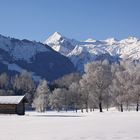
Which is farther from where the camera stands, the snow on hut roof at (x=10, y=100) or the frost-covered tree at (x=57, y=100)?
the frost-covered tree at (x=57, y=100)

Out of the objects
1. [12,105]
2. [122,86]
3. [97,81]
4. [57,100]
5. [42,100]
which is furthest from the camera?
[57,100]

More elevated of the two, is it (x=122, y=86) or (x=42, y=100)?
(x=122, y=86)

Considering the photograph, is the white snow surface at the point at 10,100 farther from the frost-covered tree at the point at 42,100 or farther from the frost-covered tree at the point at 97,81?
the frost-covered tree at the point at 42,100

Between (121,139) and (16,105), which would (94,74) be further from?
(121,139)

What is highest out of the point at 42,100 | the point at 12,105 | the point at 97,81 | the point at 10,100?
the point at 97,81

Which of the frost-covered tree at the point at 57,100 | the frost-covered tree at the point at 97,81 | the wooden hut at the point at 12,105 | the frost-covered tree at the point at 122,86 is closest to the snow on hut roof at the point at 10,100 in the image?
the wooden hut at the point at 12,105

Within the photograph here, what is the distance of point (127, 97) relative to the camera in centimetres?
9625

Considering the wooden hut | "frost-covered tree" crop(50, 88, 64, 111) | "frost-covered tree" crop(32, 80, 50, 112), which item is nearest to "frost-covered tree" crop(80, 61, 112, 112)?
the wooden hut

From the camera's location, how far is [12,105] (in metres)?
103

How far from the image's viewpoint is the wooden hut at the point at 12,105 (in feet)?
336

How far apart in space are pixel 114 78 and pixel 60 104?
199 feet

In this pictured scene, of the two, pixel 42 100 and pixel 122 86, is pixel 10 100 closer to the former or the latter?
pixel 122 86

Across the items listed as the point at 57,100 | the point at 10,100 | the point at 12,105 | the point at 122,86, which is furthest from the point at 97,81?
the point at 57,100

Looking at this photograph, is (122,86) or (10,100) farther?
(10,100)
